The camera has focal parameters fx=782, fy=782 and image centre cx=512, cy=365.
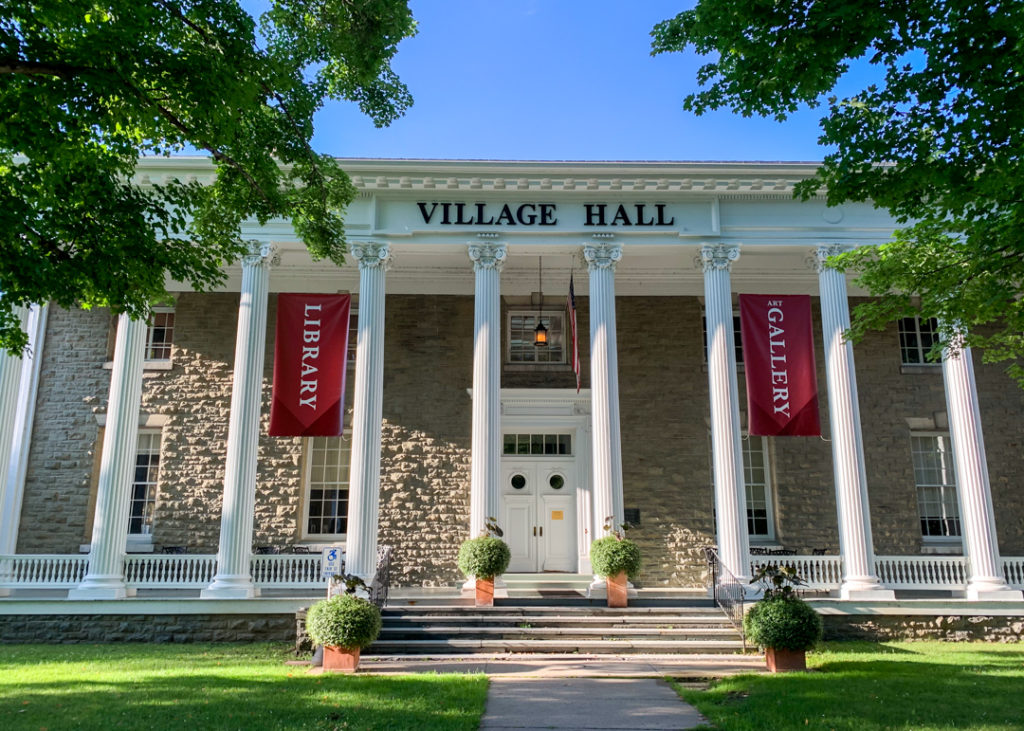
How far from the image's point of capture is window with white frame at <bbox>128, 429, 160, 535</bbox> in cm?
1783

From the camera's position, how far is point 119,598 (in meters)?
14.0

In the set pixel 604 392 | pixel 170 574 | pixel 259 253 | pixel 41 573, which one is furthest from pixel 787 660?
pixel 41 573

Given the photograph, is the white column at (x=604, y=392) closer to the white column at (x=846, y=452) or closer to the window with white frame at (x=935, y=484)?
the white column at (x=846, y=452)

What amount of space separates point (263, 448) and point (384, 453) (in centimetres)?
281

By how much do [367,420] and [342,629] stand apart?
5.30m

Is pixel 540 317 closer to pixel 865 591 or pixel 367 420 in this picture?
pixel 367 420

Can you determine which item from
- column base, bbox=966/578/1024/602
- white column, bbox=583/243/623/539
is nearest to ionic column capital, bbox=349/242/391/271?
white column, bbox=583/243/623/539

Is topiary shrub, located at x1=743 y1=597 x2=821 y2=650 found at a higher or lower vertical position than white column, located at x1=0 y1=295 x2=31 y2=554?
lower

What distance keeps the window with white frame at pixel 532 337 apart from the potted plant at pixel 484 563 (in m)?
6.05

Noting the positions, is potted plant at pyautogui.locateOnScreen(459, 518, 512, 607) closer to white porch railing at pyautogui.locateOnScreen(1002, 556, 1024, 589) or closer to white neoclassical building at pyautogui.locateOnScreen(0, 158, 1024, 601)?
white neoclassical building at pyautogui.locateOnScreen(0, 158, 1024, 601)

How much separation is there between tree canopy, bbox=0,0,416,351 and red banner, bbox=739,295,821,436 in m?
8.24

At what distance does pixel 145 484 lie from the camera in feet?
59.1

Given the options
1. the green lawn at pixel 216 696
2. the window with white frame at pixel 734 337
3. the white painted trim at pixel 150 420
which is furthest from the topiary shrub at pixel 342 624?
the window with white frame at pixel 734 337

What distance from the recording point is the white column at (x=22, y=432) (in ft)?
56.3
